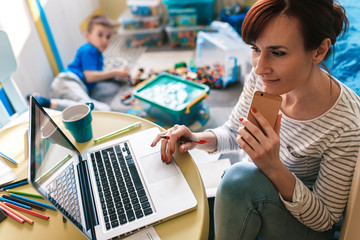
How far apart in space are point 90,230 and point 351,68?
0.92 meters

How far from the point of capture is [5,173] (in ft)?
2.34

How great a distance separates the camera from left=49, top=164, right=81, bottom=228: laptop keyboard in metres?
0.50

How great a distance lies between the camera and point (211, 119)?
1.72 m

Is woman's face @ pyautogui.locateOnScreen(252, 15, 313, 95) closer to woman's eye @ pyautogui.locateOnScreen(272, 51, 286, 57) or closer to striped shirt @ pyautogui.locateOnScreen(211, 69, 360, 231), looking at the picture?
woman's eye @ pyautogui.locateOnScreen(272, 51, 286, 57)

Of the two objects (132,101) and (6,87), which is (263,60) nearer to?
(6,87)

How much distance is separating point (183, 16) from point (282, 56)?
2.02 metres

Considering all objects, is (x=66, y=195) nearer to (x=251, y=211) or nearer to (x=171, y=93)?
(x=251, y=211)

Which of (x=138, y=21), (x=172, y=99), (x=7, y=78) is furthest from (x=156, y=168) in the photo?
(x=138, y=21)

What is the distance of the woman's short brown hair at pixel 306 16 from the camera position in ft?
1.88

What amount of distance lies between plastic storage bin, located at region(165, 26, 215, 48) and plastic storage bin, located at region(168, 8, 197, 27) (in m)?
0.05

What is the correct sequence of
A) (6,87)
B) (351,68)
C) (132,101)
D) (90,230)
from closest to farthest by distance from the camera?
1. (90,230)
2. (351,68)
3. (6,87)
4. (132,101)

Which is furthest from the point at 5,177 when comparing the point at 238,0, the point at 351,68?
the point at 238,0

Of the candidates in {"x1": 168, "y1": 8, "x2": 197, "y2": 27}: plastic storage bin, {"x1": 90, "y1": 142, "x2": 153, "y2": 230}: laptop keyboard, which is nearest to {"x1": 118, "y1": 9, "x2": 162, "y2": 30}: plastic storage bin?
{"x1": 168, "y1": 8, "x2": 197, "y2": 27}: plastic storage bin

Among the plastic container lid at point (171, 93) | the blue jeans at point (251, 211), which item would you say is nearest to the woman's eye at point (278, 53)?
the blue jeans at point (251, 211)
